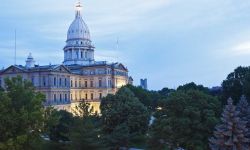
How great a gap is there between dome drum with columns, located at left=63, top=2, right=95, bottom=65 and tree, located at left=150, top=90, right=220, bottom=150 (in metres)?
67.2

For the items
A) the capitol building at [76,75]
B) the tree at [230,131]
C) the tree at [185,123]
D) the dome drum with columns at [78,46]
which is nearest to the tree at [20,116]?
the tree at [185,123]

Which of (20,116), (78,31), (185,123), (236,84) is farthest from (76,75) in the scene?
(20,116)

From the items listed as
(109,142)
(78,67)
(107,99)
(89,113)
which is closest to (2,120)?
(89,113)

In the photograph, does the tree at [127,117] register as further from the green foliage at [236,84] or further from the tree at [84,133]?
the tree at [84,133]

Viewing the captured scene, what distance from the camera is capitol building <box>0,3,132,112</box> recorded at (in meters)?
74.4

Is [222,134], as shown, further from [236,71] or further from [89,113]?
[236,71]

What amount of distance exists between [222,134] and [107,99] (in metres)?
29.1

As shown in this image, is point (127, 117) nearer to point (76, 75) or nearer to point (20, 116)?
point (20, 116)

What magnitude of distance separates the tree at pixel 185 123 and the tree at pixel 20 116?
9.06 metres

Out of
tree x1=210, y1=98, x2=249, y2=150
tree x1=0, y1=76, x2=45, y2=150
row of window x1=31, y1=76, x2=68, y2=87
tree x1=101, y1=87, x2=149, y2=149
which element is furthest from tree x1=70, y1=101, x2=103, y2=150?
row of window x1=31, y1=76, x2=68, y2=87

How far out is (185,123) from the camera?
2750cm

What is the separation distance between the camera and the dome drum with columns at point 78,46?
96.7m

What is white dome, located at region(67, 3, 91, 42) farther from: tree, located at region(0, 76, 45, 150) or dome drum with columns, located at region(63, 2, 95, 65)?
tree, located at region(0, 76, 45, 150)

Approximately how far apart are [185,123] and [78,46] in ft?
237
